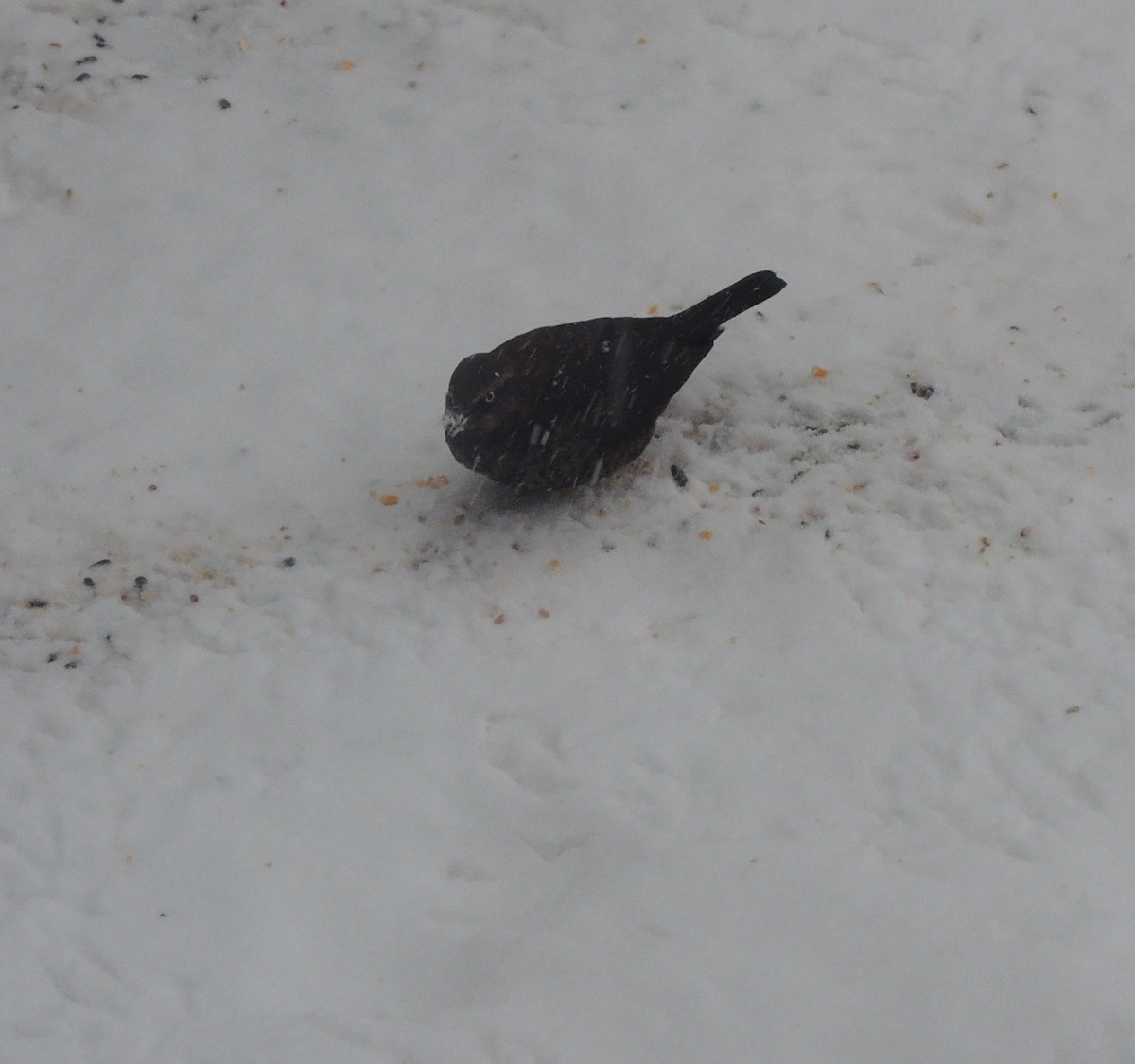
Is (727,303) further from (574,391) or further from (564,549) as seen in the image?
(564,549)

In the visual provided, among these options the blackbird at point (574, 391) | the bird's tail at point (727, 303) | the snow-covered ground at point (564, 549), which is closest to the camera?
the snow-covered ground at point (564, 549)

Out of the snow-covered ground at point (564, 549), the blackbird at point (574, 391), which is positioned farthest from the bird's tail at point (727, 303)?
the snow-covered ground at point (564, 549)

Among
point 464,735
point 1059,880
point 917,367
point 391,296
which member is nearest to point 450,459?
point 391,296

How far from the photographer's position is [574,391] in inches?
143

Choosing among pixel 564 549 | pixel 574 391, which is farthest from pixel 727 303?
pixel 564 549

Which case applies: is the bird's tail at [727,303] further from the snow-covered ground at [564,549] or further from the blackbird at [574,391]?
the snow-covered ground at [564,549]

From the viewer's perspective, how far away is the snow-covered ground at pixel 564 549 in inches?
110

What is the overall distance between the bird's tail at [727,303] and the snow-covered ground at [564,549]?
0.46 m

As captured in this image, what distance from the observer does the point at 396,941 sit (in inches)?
113

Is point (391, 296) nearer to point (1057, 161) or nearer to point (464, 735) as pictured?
point (464, 735)

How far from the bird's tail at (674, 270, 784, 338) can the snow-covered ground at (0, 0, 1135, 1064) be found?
1.52ft

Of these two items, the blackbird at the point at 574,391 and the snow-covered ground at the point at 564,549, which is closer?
the snow-covered ground at the point at 564,549

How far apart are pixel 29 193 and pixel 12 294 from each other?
618mm

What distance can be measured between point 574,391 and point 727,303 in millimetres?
609
